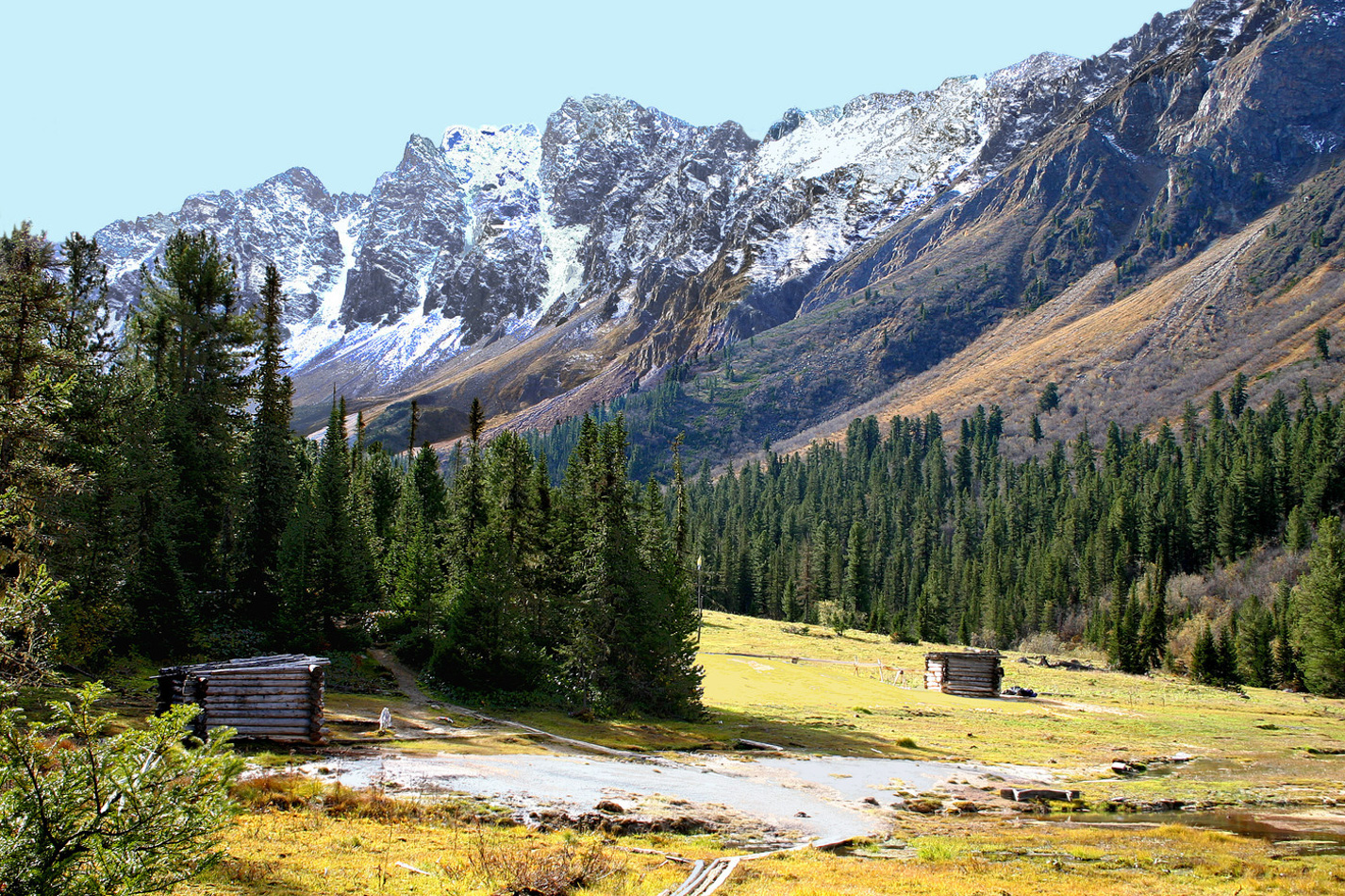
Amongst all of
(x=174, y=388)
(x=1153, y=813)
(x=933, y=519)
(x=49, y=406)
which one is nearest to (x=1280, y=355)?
(x=933, y=519)

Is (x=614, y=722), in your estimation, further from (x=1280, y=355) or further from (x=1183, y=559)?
(x=1280, y=355)

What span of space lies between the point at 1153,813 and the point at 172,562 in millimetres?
37655

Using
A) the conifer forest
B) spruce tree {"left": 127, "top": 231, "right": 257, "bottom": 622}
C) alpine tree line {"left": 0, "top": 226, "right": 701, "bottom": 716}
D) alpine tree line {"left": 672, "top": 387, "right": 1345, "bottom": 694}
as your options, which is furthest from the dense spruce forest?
spruce tree {"left": 127, "top": 231, "right": 257, "bottom": 622}

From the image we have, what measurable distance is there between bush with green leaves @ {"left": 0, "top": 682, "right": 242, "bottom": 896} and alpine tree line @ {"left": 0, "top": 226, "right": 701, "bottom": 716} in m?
26.1

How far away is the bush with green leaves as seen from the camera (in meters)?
7.83

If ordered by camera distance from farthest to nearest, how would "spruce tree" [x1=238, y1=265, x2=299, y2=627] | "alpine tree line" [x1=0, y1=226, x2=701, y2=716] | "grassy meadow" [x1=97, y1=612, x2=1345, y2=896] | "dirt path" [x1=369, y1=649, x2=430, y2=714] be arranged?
"spruce tree" [x1=238, y1=265, x2=299, y2=627] < "dirt path" [x1=369, y1=649, x2=430, y2=714] < "alpine tree line" [x1=0, y1=226, x2=701, y2=716] < "grassy meadow" [x1=97, y1=612, x2=1345, y2=896]

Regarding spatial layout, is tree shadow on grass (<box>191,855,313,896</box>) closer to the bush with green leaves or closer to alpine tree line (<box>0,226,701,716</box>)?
the bush with green leaves

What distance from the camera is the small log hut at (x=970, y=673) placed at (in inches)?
2480

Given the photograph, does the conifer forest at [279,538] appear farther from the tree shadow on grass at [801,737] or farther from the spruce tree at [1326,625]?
the tree shadow on grass at [801,737]

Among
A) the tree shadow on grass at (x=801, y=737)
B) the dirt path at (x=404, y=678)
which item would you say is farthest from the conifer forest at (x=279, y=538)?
the tree shadow on grass at (x=801, y=737)

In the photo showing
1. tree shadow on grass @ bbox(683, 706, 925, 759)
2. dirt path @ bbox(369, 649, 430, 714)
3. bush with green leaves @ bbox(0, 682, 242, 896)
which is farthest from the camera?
dirt path @ bbox(369, 649, 430, 714)

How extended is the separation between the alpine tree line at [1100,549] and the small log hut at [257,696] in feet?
239

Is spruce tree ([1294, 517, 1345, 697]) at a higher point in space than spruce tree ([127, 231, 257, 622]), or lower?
lower

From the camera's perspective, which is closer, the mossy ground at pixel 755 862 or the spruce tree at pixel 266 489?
the mossy ground at pixel 755 862
